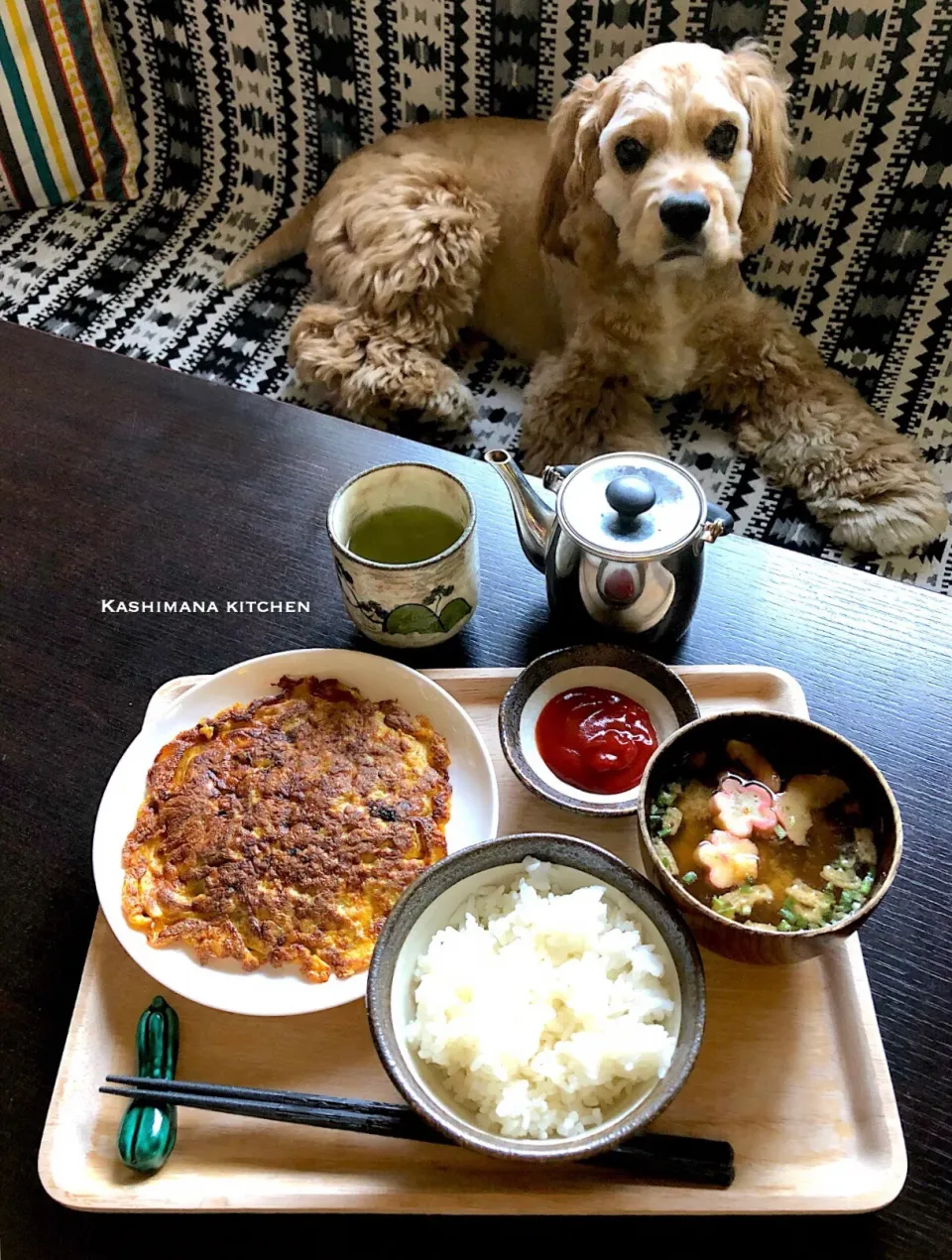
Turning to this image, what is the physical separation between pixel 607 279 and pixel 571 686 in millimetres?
859

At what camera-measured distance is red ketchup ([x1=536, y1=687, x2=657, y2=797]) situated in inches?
35.6

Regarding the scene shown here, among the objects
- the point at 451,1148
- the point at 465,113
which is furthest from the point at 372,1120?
the point at 465,113

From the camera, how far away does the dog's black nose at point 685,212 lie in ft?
4.32

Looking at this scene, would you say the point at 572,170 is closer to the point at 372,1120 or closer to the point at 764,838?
the point at 764,838

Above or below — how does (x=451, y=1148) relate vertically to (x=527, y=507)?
below

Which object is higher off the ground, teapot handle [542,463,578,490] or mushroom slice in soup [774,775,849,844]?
teapot handle [542,463,578,490]

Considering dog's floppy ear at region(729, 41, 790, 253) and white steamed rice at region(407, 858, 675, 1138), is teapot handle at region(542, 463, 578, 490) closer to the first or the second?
white steamed rice at region(407, 858, 675, 1138)

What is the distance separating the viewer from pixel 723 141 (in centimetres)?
136

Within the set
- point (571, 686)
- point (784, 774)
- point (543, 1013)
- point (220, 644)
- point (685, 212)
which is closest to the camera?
point (543, 1013)

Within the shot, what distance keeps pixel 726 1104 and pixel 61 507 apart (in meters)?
1.01

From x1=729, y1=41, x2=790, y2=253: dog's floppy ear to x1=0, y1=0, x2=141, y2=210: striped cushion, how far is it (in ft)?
4.09

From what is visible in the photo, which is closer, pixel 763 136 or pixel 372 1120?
pixel 372 1120

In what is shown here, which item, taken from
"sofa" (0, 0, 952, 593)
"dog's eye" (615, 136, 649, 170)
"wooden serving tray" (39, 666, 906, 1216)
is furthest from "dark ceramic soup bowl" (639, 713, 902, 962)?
"dog's eye" (615, 136, 649, 170)

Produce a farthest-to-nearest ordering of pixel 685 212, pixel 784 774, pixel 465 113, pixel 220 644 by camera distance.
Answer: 1. pixel 465 113
2. pixel 685 212
3. pixel 220 644
4. pixel 784 774
